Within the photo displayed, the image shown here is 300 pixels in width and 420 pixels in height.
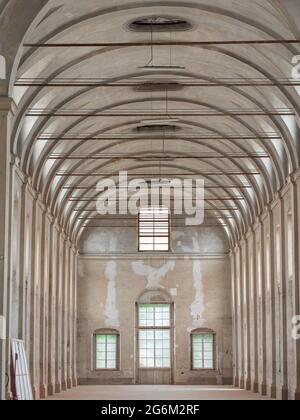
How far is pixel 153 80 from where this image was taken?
129ft

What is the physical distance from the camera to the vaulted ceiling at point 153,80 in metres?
29.9

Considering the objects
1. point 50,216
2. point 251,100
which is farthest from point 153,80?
point 50,216

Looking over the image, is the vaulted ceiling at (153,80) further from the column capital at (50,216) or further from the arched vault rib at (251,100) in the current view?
the column capital at (50,216)

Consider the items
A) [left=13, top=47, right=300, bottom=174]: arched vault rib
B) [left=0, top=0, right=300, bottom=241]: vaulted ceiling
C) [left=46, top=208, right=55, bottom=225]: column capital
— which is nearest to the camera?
[left=0, top=0, right=300, bottom=241]: vaulted ceiling

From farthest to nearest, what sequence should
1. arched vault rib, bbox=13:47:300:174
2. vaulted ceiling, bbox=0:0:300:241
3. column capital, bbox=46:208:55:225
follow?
column capital, bbox=46:208:55:225
arched vault rib, bbox=13:47:300:174
vaulted ceiling, bbox=0:0:300:241

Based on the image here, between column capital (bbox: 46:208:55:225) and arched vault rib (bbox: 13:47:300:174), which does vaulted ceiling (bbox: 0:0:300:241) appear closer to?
arched vault rib (bbox: 13:47:300:174)

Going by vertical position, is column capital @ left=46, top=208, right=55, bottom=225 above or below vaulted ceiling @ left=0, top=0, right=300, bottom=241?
below

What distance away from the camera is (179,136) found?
156 ft

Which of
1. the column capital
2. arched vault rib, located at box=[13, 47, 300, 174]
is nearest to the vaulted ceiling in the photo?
arched vault rib, located at box=[13, 47, 300, 174]

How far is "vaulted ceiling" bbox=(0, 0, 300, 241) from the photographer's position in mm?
29875
